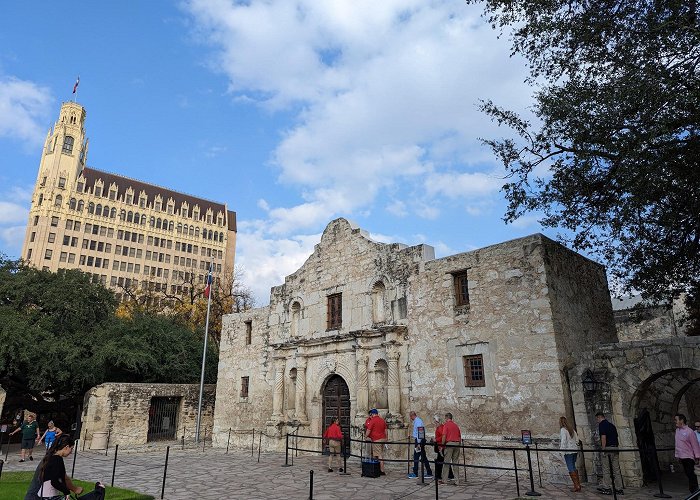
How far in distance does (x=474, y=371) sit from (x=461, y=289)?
2497mm

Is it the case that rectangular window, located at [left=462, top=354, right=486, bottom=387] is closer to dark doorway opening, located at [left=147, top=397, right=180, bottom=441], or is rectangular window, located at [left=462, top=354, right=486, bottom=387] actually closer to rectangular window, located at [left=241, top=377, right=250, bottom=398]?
rectangular window, located at [left=241, top=377, right=250, bottom=398]

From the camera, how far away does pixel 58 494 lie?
210 inches

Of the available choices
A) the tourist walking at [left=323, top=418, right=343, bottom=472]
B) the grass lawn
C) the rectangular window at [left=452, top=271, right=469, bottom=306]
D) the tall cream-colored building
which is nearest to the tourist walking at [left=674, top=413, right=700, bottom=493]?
the rectangular window at [left=452, top=271, right=469, bottom=306]

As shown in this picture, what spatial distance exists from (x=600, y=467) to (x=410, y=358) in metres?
6.05

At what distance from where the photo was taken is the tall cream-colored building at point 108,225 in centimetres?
6644

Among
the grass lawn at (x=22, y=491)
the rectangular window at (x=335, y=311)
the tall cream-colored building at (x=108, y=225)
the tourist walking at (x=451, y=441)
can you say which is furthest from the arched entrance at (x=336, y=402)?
the tall cream-colored building at (x=108, y=225)

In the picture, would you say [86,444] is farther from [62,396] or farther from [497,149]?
[497,149]

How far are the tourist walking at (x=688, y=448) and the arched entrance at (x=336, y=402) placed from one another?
10223mm

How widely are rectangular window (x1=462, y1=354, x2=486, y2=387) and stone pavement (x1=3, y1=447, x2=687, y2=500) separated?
2314mm

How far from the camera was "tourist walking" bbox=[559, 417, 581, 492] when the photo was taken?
398 inches

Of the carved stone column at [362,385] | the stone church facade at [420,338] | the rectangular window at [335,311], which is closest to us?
the stone church facade at [420,338]

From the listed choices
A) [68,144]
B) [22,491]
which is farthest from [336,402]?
[68,144]

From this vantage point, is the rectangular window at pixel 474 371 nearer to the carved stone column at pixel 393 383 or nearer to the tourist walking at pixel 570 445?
the carved stone column at pixel 393 383

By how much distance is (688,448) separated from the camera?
30.5 feet
